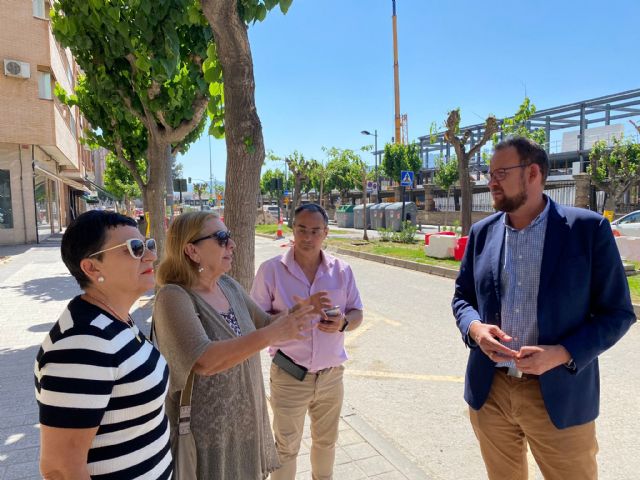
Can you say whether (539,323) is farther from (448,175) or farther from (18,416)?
(448,175)

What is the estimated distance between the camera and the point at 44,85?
1825cm

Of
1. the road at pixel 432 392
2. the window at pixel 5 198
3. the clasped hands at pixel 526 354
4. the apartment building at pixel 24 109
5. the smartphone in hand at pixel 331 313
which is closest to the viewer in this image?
the clasped hands at pixel 526 354

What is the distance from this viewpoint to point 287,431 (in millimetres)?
2561

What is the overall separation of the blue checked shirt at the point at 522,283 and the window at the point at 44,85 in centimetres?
2066

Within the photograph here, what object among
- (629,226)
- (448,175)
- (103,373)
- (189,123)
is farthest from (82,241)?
(448,175)

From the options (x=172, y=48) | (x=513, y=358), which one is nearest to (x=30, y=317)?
(x=172, y=48)

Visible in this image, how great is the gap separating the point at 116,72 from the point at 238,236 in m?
4.59

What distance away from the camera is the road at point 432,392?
3234mm

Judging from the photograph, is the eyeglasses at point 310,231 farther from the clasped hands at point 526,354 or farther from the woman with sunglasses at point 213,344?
the clasped hands at point 526,354

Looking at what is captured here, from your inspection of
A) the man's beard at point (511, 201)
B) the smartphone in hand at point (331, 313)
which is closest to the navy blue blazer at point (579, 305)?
the man's beard at point (511, 201)

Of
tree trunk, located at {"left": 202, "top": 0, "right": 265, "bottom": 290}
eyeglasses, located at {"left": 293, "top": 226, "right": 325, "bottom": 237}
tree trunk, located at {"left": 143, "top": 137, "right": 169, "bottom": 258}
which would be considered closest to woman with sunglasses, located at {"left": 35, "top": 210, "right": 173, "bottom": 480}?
eyeglasses, located at {"left": 293, "top": 226, "right": 325, "bottom": 237}

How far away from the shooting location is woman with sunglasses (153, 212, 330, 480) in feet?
5.66

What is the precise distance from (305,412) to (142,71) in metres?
4.98

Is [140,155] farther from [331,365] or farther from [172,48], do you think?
[331,365]
